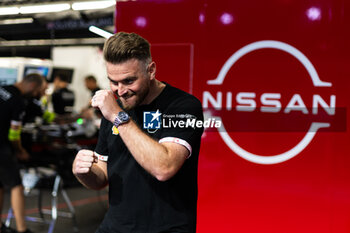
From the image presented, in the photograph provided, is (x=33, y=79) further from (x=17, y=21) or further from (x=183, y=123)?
(x=17, y=21)

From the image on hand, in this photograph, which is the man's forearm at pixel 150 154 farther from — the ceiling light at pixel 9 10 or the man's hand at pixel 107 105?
the ceiling light at pixel 9 10

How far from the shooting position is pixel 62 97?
902 centimetres

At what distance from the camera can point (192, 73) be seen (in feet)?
10.8

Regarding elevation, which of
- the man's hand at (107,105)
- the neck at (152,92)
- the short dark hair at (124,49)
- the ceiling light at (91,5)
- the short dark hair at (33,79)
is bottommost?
the man's hand at (107,105)

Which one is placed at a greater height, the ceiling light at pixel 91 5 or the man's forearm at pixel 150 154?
the ceiling light at pixel 91 5

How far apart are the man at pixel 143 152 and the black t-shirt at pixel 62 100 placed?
293 inches

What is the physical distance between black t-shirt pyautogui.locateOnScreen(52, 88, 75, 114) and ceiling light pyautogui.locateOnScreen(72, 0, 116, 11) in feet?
6.21

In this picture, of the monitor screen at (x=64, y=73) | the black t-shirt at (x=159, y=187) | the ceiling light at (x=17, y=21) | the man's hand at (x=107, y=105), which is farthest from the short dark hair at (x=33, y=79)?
the ceiling light at (x=17, y=21)

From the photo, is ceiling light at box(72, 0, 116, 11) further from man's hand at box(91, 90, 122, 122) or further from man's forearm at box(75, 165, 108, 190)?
man's hand at box(91, 90, 122, 122)

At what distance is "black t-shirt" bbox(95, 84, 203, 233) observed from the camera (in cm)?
173

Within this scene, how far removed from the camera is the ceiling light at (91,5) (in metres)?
8.97

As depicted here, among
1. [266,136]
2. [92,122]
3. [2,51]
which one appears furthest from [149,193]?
[2,51]

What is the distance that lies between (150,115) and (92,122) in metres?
5.62

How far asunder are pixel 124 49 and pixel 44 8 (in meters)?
9.06
